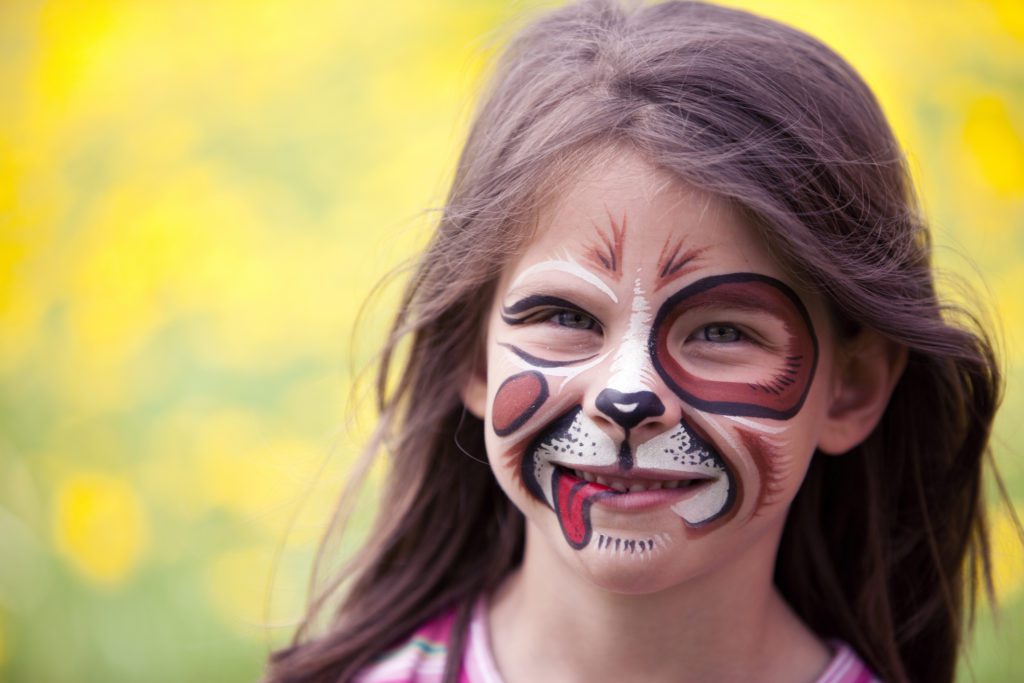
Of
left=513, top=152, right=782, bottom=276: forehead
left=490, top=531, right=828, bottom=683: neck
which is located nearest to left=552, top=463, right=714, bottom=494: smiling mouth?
left=490, top=531, right=828, bottom=683: neck

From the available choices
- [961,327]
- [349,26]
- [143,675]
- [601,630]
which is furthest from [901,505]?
[349,26]

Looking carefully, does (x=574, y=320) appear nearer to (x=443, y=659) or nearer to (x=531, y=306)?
(x=531, y=306)

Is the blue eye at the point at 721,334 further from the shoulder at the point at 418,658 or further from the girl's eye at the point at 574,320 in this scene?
the shoulder at the point at 418,658

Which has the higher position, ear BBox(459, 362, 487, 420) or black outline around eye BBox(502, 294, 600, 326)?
black outline around eye BBox(502, 294, 600, 326)

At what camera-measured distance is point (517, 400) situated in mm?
1819

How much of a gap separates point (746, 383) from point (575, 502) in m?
0.33

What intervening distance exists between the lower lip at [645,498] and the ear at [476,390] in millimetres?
381

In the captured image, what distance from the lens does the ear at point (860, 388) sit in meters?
1.99

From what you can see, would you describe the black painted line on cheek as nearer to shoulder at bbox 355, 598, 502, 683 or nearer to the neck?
the neck

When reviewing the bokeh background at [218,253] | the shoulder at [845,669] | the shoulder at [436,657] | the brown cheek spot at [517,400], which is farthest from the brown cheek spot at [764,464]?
the bokeh background at [218,253]

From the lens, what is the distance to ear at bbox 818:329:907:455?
1986mm

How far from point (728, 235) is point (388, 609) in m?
1.04

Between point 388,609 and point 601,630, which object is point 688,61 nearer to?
point 601,630

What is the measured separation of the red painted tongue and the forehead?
35 cm
